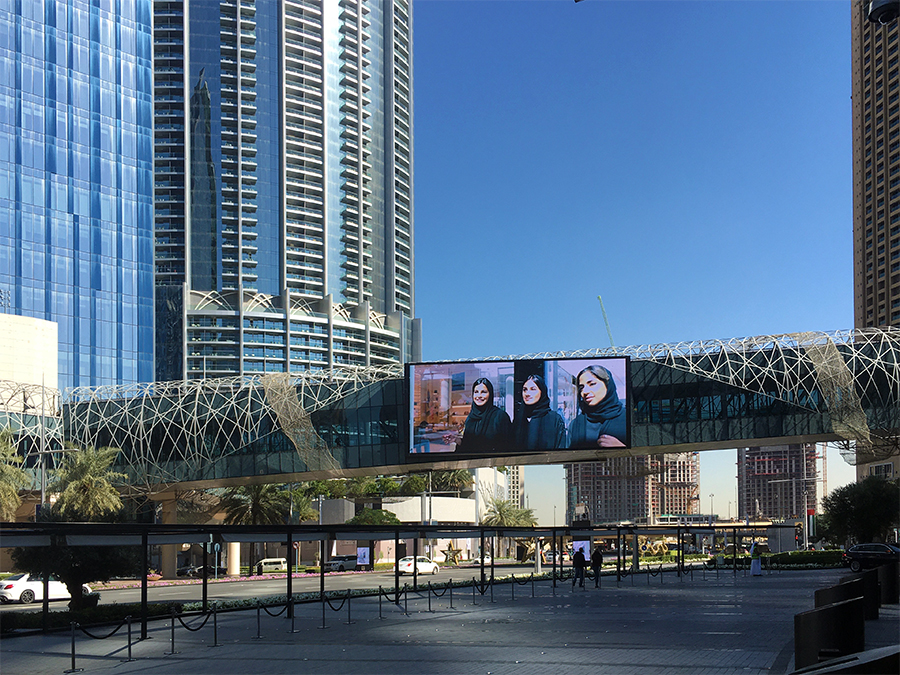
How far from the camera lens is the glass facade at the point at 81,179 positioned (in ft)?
409

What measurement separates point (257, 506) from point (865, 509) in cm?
4555

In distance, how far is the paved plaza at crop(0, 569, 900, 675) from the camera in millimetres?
18875

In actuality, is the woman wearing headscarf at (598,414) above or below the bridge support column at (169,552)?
above

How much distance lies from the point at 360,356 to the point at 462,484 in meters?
66.3

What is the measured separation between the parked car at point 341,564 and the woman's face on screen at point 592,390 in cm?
2323

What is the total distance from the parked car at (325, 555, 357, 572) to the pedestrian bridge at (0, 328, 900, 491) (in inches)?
274

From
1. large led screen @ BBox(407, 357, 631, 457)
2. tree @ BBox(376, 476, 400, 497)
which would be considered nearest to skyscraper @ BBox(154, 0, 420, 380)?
tree @ BBox(376, 476, 400, 497)

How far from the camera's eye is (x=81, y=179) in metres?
131

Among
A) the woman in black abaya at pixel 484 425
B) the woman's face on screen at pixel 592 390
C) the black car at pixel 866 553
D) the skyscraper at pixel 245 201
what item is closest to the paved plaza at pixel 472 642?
the black car at pixel 866 553

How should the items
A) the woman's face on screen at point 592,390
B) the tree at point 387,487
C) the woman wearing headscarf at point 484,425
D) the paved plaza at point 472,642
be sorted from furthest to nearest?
the tree at point 387,487 → the woman wearing headscarf at point 484,425 → the woman's face on screen at point 592,390 → the paved plaza at point 472,642

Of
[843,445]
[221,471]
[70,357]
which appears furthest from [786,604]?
[70,357]

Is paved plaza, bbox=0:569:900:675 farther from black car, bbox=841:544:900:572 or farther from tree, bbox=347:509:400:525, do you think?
tree, bbox=347:509:400:525

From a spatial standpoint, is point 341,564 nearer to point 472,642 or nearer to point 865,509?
point 865,509

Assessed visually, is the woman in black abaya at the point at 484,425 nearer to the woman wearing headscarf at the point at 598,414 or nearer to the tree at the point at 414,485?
the woman wearing headscarf at the point at 598,414
